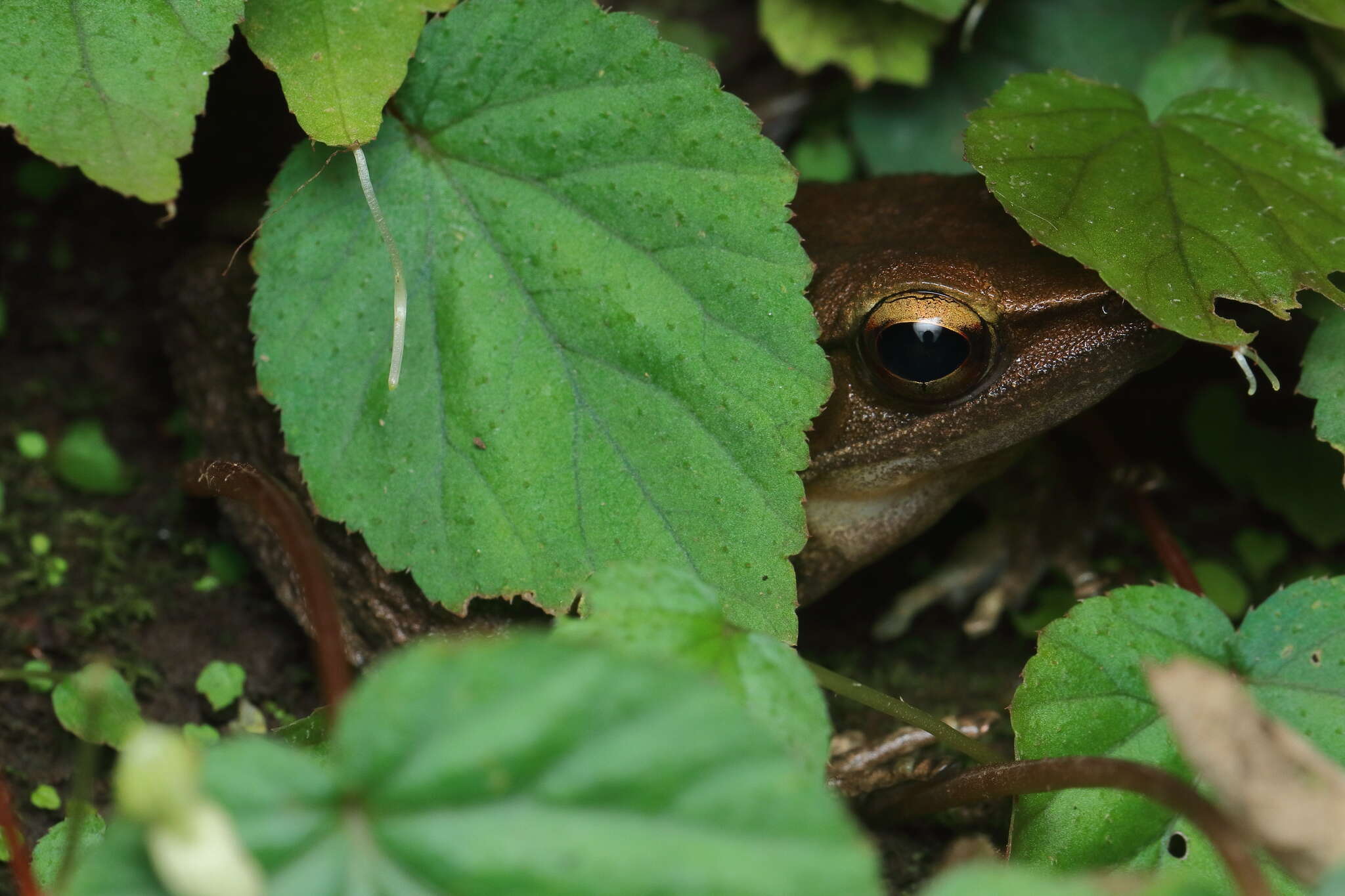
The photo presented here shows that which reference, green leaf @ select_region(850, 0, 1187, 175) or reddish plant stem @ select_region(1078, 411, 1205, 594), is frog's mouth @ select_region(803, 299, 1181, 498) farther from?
green leaf @ select_region(850, 0, 1187, 175)

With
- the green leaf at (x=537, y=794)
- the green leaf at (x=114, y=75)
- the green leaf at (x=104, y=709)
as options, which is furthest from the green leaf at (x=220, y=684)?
the green leaf at (x=537, y=794)

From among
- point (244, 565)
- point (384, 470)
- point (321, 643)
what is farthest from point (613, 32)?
point (244, 565)

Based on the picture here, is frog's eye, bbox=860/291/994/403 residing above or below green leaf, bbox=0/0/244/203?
below

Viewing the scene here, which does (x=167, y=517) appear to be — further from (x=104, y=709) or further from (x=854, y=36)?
(x=854, y=36)

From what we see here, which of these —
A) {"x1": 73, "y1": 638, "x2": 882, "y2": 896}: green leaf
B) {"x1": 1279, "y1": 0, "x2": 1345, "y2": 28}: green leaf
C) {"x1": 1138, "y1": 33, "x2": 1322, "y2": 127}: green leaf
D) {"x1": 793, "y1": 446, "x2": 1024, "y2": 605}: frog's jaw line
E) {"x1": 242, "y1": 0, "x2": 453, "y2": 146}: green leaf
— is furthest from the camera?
{"x1": 1138, "y1": 33, "x2": 1322, "y2": 127}: green leaf

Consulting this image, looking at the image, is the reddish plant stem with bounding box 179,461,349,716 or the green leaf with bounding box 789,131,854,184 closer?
the reddish plant stem with bounding box 179,461,349,716

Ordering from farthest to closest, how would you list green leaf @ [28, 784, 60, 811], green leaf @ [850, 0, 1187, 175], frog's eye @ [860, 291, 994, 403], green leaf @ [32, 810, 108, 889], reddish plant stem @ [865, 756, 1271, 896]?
green leaf @ [850, 0, 1187, 175] < frog's eye @ [860, 291, 994, 403] < green leaf @ [28, 784, 60, 811] < green leaf @ [32, 810, 108, 889] < reddish plant stem @ [865, 756, 1271, 896]

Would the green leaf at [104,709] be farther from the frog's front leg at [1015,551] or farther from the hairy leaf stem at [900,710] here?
the frog's front leg at [1015,551]

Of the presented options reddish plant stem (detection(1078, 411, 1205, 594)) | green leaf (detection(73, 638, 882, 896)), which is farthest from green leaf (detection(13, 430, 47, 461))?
reddish plant stem (detection(1078, 411, 1205, 594))
